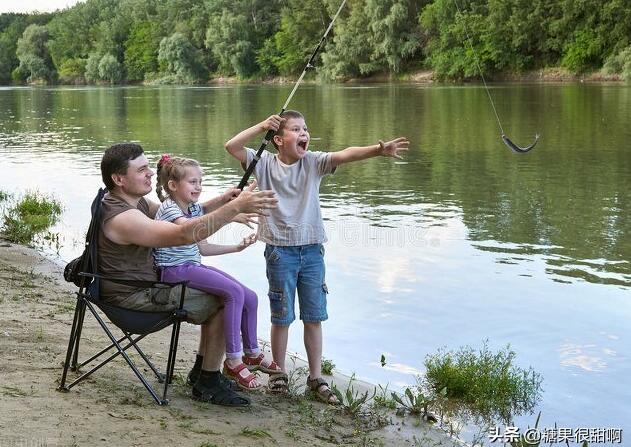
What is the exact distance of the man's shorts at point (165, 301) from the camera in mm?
4258

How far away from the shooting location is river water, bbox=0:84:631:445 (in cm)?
636

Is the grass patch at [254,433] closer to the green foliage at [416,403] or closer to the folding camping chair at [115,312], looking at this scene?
the folding camping chair at [115,312]

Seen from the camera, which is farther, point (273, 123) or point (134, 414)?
point (273, 123)

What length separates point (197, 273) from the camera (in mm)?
4406

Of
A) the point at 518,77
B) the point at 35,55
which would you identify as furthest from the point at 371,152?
the point at 35,55

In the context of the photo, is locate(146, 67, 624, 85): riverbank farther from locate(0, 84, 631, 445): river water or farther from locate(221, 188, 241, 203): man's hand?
locate(221, 188, 241, 203): man's hand

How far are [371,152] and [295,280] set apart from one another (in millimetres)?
902

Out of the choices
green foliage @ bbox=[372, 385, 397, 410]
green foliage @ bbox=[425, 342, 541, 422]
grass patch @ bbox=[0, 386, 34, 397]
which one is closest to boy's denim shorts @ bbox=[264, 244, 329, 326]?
green foliage @ bbox=[372, 385, 397, 410]

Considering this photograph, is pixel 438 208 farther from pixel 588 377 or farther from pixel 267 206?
pixel 267 206

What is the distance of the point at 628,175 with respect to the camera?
51.8ft

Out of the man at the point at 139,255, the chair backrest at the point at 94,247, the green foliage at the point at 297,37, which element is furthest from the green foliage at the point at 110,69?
the chair backrest at the point at 94,247

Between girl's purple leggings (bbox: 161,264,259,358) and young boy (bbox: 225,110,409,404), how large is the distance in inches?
14.9

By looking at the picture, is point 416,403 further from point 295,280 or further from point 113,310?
point 113,310

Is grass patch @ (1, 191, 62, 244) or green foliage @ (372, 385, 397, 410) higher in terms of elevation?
grass patch @ (1, 191, 62, 244)
